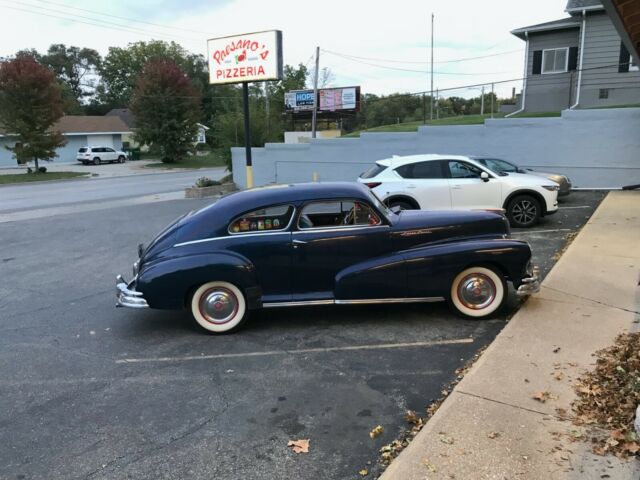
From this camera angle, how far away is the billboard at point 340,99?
4734 cm

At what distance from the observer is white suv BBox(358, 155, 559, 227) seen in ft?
35.5

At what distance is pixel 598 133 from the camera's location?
627 inches

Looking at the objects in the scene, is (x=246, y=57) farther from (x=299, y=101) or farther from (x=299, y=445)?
(x=299, y=101)

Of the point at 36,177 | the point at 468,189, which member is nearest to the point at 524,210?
the point at 468,189

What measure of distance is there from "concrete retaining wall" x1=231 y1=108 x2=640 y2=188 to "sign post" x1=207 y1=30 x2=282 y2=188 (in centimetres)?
441

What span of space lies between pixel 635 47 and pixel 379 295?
6.27 metres

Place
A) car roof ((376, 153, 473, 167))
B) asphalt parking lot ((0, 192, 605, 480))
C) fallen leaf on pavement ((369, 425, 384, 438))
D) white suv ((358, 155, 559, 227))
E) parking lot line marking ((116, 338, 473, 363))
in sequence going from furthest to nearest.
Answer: car roof ((376, 153, 473, 167)), white suv ((358, 155, 559, 227)), parking lot line marking ((116, 338, 473, 363)), fallen leaf on pavement ((369, 425, 384, 438)), asphalt parking lot ((0, 192, 605, 480))

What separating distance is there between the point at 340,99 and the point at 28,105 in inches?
1010

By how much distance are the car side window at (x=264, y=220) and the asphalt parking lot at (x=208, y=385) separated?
115 cm

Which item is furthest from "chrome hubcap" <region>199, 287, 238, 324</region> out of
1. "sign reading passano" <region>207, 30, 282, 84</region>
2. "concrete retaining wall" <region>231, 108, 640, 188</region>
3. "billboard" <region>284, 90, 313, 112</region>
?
→ "billboard" <region>284, 90, 313, 112</region>

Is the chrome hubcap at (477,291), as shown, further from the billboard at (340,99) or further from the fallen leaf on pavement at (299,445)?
the billboard at (340,99)

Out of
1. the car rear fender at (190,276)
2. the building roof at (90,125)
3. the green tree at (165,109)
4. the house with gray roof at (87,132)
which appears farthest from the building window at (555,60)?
the building roof at (90,125)

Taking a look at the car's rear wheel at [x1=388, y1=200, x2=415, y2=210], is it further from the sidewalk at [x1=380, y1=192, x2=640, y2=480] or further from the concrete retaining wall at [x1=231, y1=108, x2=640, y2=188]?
the concrete retaining wall at [x1=231, y1=108, x2=640, y2=188]

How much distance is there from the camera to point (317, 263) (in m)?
5.69
